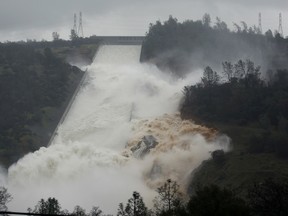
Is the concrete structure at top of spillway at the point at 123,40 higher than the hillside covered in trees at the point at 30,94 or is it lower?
higher

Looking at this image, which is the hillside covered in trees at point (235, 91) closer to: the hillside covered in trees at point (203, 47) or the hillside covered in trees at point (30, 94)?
the hillside covered in trees at point (203, 47)

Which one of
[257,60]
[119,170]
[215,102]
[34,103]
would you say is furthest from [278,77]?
[34,103]

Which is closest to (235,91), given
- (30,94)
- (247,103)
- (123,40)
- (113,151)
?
(247,103)

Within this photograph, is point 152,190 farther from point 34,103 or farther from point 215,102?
point 34,103

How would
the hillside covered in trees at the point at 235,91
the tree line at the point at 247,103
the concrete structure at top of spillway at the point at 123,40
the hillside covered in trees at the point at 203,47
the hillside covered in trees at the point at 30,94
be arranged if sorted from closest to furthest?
the hillside covered in trees at the point at 235,91 < the tree line at the point at 247,103 < the hillside covered in trees at the point at 30,94 < the hillside covered in trees at the point at 203,47 < the concrete structure at top of spillway at the point at 123,40

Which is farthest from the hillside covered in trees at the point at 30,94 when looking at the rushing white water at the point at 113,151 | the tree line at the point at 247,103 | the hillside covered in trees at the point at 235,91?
the tree line at the point at 247,103

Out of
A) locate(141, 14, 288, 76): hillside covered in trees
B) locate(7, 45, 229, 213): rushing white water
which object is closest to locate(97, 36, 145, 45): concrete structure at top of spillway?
locate(141, 14, 288, 76): hillside covered in trees

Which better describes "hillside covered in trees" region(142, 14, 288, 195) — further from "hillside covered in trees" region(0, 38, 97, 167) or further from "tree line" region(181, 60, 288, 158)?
"hillside covered in trees" region(0, 38, 97, 167)
